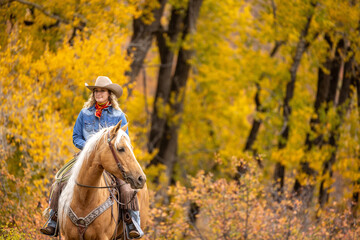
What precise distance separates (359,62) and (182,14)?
7.41m

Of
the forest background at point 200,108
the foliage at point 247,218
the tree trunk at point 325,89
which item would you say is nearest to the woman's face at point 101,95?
the forest background at point 200,108

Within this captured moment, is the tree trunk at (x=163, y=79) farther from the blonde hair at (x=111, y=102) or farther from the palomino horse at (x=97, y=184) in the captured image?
the palomino horse at (x=97, y=184)

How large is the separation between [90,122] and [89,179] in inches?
39.1

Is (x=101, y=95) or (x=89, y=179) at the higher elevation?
(x=101, y=95)

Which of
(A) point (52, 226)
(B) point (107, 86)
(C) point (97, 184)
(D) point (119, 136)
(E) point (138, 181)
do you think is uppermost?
(B) point (107, 86)

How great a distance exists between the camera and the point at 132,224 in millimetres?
7254

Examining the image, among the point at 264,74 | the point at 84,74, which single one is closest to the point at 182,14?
the point at 264,74

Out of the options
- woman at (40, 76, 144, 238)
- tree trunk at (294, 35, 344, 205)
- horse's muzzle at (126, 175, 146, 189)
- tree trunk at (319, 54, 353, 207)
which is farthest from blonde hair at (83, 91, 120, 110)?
tree trunk at (294, 35, 344, 205)

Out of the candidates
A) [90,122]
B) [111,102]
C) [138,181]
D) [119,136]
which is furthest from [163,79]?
[138,181]

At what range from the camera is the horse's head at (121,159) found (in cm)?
601

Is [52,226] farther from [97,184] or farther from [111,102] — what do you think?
[111,102]

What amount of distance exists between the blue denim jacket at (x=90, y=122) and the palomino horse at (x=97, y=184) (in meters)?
0.61

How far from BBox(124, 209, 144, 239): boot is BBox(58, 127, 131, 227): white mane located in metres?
0.90

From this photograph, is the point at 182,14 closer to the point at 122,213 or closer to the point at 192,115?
the point at 192,115
